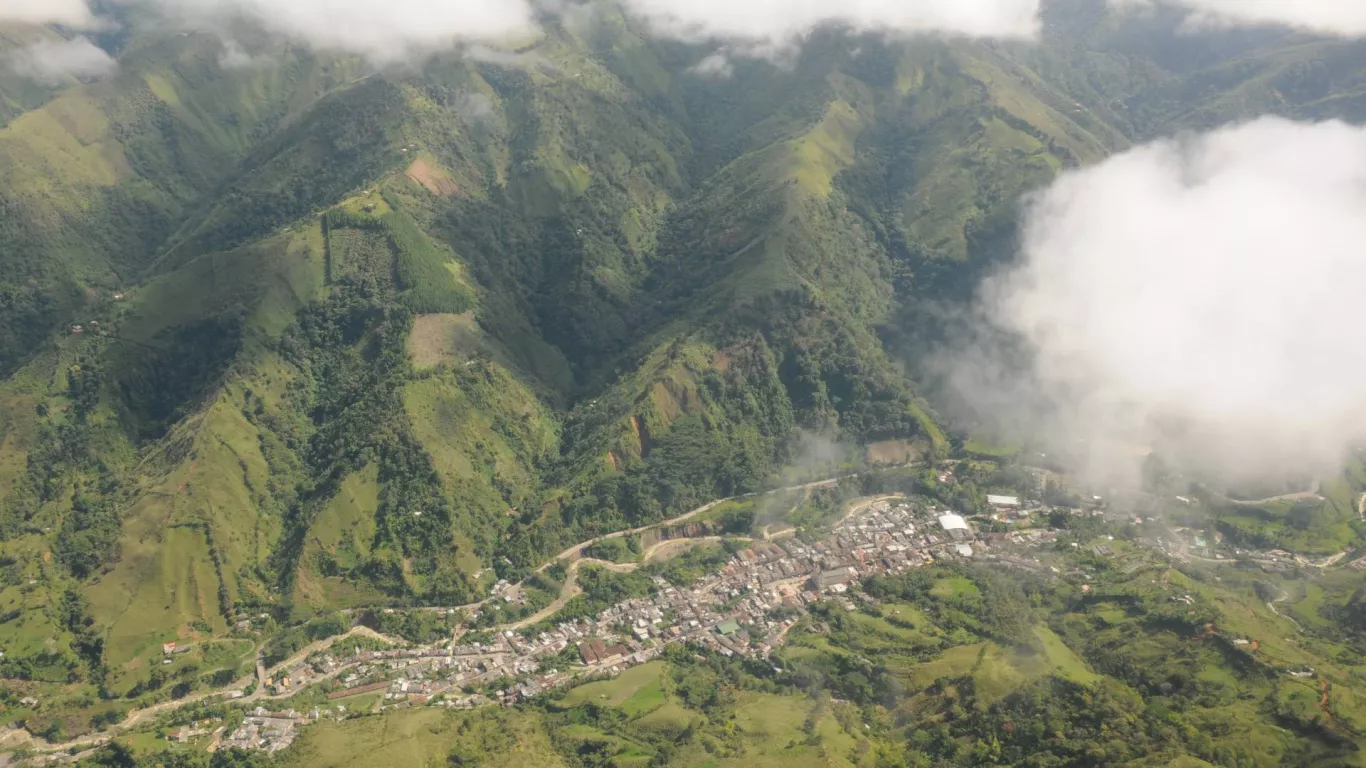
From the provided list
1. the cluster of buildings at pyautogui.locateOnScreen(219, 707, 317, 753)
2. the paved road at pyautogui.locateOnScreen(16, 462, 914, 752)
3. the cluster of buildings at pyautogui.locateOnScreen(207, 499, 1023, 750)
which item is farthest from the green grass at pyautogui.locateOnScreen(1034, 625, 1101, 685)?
the cluster of buildings at pyautogui.locateOnScreen(219, 707, 317, 753)

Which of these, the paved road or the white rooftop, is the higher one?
the paved road

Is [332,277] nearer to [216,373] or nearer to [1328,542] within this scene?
[216,373]

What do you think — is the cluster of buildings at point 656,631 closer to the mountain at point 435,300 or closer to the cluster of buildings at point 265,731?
the cluster of buildings at point 265,731

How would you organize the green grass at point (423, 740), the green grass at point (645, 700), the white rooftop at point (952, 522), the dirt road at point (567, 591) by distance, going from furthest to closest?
1. the white rooftop at point (952, 522)
2. the dirt road at point (567, 591)
3. the green grass at point (645, 700)
4. the green grass at point (423, 740)

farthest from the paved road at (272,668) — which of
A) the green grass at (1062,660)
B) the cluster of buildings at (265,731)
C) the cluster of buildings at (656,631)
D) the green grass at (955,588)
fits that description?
the green grass at (1062,660)

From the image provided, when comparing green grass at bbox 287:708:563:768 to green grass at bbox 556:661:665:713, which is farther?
green grass at bbox 556:661:665:713

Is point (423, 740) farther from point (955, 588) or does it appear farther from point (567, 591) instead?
point (955, 588)

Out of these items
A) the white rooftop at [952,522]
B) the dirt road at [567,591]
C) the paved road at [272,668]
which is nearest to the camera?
the paved road at [272,668]

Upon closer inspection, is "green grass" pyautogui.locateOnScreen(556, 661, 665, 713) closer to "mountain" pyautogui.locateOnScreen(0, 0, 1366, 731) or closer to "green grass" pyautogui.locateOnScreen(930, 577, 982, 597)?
"mountain" pyautogui.locateOnScreen(0, 0, 1366, 731)
